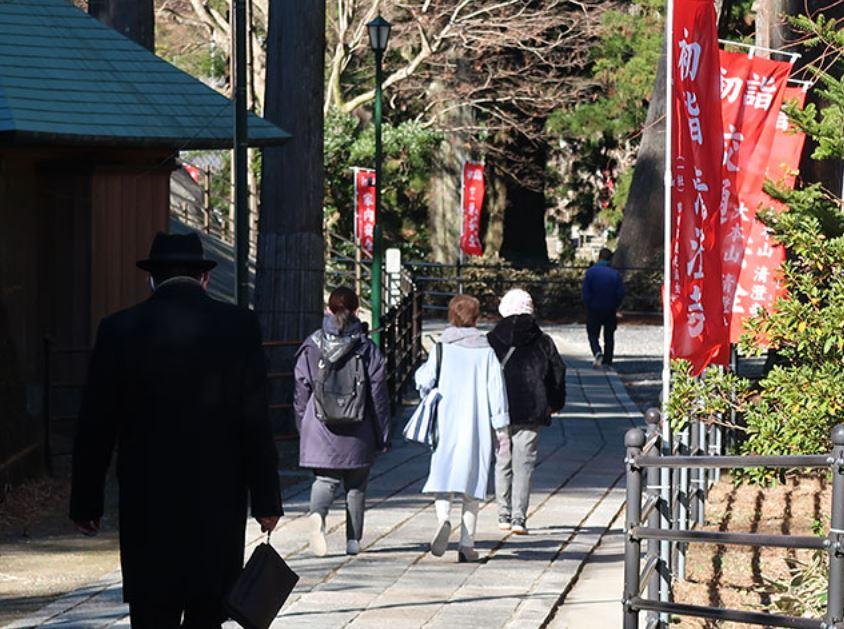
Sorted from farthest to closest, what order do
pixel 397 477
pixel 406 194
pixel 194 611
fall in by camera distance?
pixel 406 194 → pixel 397 477 → pixel 194 611

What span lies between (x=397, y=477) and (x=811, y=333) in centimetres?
464

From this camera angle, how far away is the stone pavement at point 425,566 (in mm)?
8539

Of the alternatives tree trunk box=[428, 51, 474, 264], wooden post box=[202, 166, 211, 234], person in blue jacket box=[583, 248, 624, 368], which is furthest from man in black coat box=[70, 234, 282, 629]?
tree trunk box=[428, 51, 474, 264]

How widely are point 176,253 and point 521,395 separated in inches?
221

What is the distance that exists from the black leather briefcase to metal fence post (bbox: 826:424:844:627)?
2023 millimetres

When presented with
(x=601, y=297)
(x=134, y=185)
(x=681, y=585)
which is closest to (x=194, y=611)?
(x=681, y=585)

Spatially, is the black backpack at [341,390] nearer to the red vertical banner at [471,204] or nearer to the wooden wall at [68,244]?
the wooden wall at [68,244]

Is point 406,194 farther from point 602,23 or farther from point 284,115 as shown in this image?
point 284,115

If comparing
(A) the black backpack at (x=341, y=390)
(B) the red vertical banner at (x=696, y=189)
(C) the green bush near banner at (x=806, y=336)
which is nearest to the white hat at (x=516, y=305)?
(C) the green bush near banner at (x=806, y=336)

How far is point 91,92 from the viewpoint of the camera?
14.7 metres

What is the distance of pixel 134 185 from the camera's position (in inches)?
610

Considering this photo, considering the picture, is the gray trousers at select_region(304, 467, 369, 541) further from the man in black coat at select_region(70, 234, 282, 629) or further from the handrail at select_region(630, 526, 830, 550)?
the man in black coat at select_region(70, 234, 282, 629)

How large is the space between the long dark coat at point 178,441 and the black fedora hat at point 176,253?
15 cm

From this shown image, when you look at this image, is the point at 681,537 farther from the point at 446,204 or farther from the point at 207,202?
the point at 446,204
